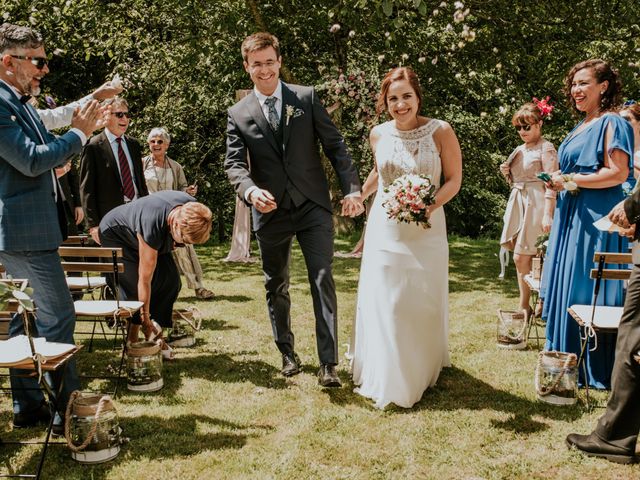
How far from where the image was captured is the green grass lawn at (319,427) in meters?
3.31

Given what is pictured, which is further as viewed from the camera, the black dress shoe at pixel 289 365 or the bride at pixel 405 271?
the black dress shoe at pixel 289 365

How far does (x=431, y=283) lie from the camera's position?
171 inches

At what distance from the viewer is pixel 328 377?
4.46 meters

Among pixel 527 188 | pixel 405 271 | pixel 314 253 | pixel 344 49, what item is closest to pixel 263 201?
pixel 314 253

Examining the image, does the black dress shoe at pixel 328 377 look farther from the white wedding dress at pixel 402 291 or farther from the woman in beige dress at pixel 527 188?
the woman in beige dress at pixel 527 188

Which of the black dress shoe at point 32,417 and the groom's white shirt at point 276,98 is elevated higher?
the groom's white shirt at point 276,98

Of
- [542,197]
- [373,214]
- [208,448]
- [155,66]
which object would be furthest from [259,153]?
[155,66]

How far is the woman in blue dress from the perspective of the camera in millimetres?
4398

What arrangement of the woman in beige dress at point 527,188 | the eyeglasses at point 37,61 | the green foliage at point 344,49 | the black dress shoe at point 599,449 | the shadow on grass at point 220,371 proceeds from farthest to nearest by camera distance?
the green foliage at point 344,49, the woman in beige dress at point 527,188, the shadow on grass at point 220,371, the eyeglasses at point 37,61, the black dress shoe at point 599,449

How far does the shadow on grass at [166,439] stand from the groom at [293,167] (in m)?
0.89

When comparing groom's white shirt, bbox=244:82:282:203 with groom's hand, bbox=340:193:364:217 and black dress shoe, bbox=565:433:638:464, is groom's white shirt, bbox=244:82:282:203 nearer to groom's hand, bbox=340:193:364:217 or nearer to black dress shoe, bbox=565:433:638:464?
groom's hand, bbox=340:193:364:217

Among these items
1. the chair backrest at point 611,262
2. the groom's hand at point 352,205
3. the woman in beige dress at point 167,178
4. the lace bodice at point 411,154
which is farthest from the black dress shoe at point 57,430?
the woman in beige dress at point 167,178

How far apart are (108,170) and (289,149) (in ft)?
8.55

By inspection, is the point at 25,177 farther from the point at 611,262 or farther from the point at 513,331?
the point at 513,331
